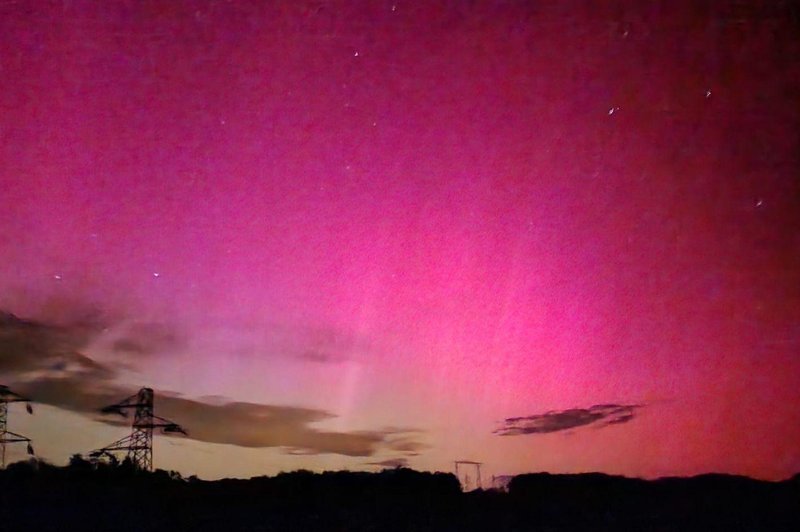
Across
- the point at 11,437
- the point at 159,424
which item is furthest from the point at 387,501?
the point at 11,437

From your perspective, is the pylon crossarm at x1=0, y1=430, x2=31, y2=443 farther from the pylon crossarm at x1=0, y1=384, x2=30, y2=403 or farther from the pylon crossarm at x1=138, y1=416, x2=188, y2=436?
the pylon crossarm at x1=138, y1=416, x2=188, y2=436

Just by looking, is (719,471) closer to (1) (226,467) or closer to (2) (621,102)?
(2) (621,102)

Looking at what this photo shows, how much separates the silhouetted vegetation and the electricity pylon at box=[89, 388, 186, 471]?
7 cm

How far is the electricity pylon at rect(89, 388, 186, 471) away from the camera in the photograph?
4180 mm

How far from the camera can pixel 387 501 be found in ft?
14.3

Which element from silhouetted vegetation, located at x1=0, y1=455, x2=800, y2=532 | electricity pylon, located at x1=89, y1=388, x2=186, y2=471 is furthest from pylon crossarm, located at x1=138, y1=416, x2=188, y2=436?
silhouetted vegetation, located at x1=0, y1=455, x2=800, y2=532

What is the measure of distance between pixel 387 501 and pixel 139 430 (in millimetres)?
1412

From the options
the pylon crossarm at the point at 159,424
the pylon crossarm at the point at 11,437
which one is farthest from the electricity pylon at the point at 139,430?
the pylon crossarm at the point at 11,437

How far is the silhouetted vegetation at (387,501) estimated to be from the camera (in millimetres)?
4172

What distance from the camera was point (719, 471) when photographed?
439cm

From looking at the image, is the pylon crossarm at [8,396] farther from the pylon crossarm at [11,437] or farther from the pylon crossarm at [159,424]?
the pylon crossarm at [159,424]

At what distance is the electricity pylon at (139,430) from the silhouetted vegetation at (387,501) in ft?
0.21

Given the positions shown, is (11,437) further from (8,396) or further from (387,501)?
(387,501)

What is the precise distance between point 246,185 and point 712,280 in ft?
8.39
